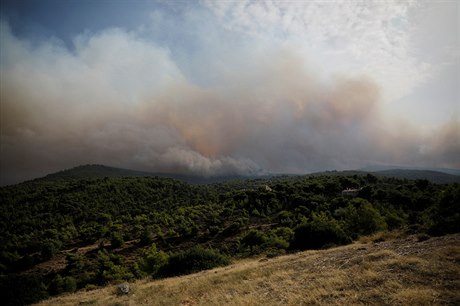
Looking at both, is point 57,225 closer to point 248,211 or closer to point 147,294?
point 248,211

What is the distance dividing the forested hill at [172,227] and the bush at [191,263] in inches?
4.2

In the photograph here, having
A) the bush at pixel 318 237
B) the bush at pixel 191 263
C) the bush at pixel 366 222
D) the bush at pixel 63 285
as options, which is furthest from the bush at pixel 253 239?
the bush at pixel 63 285

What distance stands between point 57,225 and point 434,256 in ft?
395

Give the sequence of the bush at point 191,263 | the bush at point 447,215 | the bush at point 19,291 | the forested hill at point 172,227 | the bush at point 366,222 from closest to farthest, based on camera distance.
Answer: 1. the bush at point 447,215
2. the bush at point 19,291
3. the bush at point 191,263
4. the forested hill at point 172,227
5. the bush at point 366,222

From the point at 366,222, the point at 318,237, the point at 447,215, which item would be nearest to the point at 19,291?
the point at 318,237

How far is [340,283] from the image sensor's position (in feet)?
40.4

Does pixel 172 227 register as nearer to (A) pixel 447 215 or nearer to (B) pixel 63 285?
(B) pixel 63 285

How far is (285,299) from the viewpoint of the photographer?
11734 millimetres

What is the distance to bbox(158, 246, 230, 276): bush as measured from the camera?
2546 cm

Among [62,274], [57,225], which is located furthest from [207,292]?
[57,225]

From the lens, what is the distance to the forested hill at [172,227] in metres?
28.3

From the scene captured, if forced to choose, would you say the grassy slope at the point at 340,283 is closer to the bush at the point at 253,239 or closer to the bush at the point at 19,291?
the bush at the point at 19,291

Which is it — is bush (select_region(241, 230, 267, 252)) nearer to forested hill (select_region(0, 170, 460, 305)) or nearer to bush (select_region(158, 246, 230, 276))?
forested hill (select_region(0, 170, 460, 305))

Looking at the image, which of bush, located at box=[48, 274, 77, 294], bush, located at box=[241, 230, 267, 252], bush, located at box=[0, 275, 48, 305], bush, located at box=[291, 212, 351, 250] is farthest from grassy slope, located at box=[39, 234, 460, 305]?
bush, located at box=[48, 274, 77, 294]
